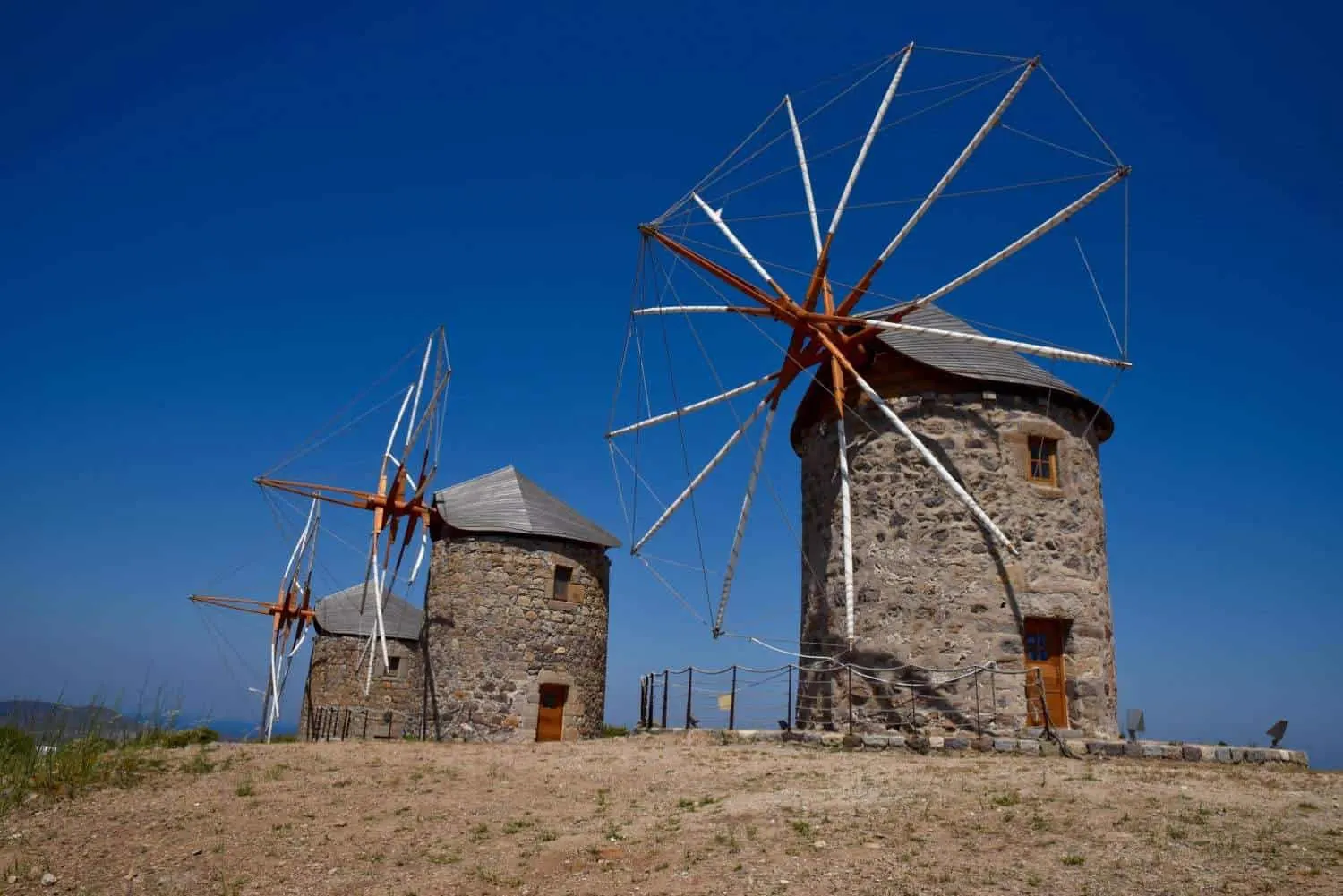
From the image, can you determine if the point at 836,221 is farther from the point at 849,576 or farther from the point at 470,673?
the point at 470,673

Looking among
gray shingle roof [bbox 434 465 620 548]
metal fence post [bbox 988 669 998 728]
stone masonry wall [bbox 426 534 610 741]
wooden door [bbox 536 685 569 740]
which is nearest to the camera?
metal fence post [bbox 988 669 998 728]

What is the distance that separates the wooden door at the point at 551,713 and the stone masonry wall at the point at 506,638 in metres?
0.15

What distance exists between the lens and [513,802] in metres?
10.9

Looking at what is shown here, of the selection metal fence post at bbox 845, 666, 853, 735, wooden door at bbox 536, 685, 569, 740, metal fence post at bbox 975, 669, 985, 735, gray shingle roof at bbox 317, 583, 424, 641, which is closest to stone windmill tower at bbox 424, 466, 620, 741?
wooden door at bbox 536, 685, 569, 740

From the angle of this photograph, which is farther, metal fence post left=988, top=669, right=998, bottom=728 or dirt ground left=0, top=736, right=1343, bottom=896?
metal fence post left=988, top=669, right=998, bottom=728

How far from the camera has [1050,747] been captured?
13406mm

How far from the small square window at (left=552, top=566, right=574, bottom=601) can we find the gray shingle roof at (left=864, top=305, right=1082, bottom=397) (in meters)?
10.2

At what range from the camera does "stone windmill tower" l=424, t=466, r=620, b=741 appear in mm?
22125

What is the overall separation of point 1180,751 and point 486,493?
16590 mm

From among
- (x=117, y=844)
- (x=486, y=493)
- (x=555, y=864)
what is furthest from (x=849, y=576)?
(x=486, y=493)

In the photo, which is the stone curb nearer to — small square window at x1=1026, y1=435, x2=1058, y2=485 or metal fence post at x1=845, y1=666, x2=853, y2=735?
metal fence post at x1=845, y1=666, x2=853, y2=735

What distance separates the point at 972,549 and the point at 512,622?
37.3 ft

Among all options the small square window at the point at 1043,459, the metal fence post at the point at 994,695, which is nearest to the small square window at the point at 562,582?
the metal fence post at the point at 994,695

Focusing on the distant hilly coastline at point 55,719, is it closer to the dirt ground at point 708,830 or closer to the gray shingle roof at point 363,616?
the dirt ground at point 708,830
